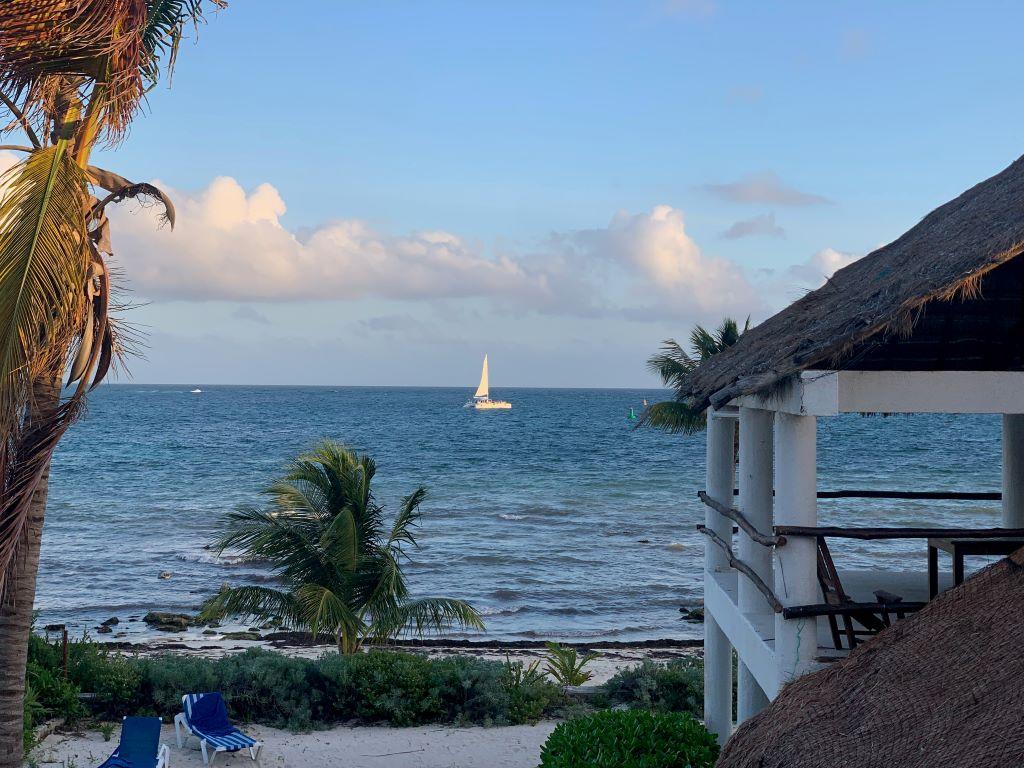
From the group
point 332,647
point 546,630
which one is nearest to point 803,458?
point 332,647

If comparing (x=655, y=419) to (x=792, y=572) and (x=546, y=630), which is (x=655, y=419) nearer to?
(x=546, y=630)

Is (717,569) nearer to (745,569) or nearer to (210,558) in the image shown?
(745,569)

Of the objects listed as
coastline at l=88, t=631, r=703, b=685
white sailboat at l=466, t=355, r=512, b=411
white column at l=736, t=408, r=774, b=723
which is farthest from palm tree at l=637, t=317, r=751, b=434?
white sailboat at l=466, t=355, r=512, b=411

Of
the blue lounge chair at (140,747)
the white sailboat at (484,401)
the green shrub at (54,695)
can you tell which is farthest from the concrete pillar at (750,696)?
the white sailboat at (484,401)

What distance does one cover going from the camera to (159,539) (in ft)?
106

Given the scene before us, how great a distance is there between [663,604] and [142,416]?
3345 inches

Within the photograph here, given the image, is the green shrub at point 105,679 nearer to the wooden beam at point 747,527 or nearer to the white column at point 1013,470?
the wooden beam at point 747,527

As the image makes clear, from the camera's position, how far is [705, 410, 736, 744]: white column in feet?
27.8

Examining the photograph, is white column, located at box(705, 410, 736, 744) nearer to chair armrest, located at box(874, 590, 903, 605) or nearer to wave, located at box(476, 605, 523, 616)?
chair armrest, located at box(874, 590, 903, 605)

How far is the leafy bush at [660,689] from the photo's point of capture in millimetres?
11727

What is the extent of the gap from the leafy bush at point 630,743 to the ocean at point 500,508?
428 centimetres

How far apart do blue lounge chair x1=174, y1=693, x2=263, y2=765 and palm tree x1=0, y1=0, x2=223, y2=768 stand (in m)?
2.08

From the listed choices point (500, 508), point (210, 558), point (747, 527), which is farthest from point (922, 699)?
point (500, 508)

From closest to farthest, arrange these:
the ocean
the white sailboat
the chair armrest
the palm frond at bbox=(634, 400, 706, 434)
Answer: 1. the chair armrest
2. the palm frond at bbox=(634, 400, 706, 434)
3. the ocean
4. the white sailboat
